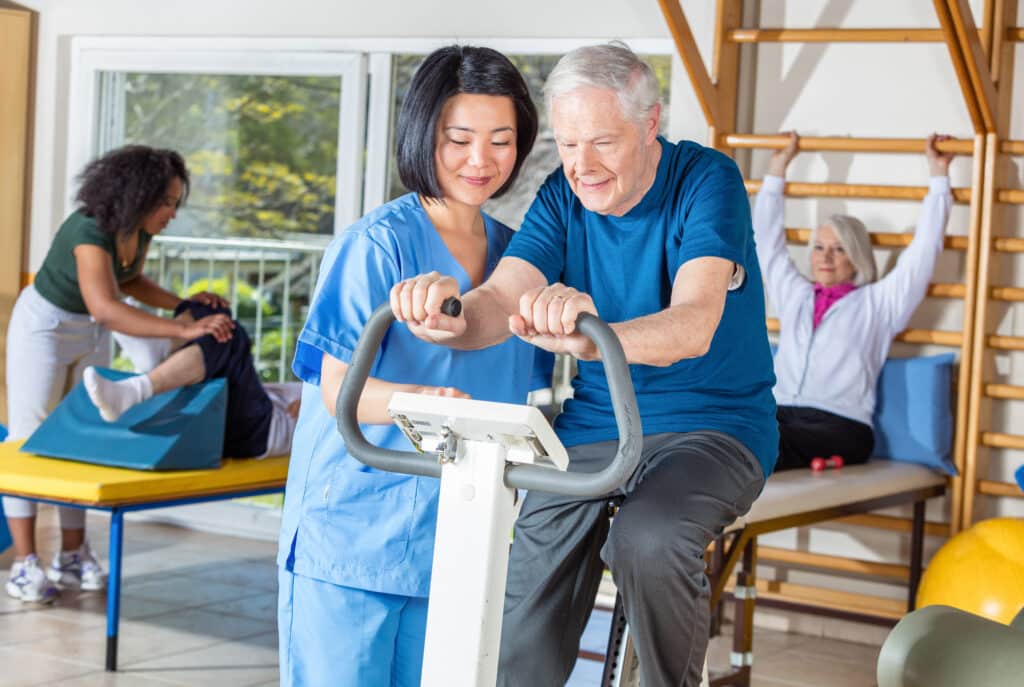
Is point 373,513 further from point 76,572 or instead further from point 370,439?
point 76,572

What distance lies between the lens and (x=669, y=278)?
2.15 metres

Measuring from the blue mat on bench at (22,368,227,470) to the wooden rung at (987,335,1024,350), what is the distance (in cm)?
246

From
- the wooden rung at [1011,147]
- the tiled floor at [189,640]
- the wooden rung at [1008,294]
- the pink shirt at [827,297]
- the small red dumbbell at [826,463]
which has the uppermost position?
the wooden rung at [1011,147]

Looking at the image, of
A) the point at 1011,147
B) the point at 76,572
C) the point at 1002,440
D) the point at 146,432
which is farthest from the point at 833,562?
the point at 76,572

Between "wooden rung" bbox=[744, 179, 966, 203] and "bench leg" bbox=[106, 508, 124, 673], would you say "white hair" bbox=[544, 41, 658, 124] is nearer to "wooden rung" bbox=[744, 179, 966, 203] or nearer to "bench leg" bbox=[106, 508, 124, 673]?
"bench leg" bbox=[106, 508, 124, 673]

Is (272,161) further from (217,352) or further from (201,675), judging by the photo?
(201,675)

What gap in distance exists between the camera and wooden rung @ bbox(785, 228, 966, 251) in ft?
14.6

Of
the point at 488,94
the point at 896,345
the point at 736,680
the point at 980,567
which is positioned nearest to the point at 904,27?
the point at 896,345

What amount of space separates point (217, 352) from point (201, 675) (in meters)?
1.06

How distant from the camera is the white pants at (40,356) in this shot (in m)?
4.59

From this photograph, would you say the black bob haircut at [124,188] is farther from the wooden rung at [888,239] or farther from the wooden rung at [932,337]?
the wooden rung at [932,337]

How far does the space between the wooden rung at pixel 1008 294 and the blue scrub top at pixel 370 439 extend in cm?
265

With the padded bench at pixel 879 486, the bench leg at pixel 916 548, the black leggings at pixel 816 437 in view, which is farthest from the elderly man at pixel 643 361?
the bench leg at pixel 916 548

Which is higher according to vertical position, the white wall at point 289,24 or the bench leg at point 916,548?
the white wall at point 289,24
